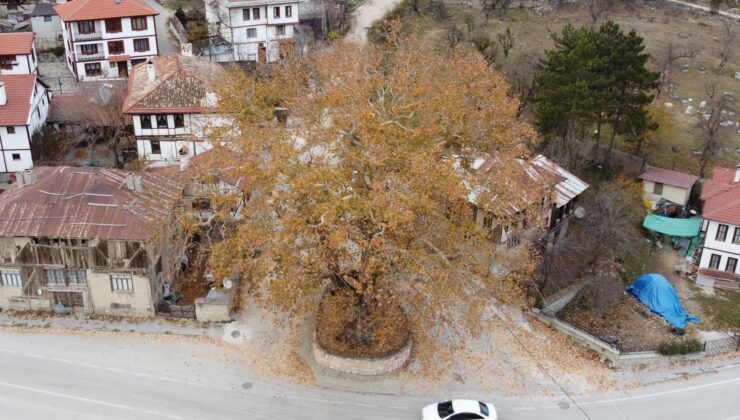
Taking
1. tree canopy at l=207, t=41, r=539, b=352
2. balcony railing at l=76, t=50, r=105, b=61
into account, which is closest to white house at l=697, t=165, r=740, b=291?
tree canopy at l=207, t=41, r=539, b=352

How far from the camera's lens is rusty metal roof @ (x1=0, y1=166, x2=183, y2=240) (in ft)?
117

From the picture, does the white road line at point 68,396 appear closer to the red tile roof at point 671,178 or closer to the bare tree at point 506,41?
the red tile roof at point 671,178

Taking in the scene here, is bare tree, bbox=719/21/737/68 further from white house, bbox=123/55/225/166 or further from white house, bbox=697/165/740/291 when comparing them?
white house, bbox=123/55/225/166

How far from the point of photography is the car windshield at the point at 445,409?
30.3 m

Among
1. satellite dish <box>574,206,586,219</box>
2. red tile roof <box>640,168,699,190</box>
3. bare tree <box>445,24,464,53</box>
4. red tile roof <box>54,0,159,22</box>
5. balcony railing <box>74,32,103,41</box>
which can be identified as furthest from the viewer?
bare tree <box>445,24,464,53</box>

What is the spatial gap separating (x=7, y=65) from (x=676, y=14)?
77.6 metres

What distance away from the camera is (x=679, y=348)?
A: 119ft

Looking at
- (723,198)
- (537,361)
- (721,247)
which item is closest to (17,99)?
(537,361)

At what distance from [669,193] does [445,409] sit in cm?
2777

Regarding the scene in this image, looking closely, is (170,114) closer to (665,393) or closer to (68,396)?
(68,396)

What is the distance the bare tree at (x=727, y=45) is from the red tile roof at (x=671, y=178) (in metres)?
31.1

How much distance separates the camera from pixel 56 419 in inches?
1196

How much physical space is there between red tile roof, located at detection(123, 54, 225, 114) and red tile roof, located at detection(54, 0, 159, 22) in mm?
11942

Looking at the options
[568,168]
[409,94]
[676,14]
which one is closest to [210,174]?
[409,94]
